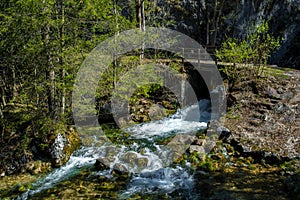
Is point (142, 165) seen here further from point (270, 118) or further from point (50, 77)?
point (270, 118)

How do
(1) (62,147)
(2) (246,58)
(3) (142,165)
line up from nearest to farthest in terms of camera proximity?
(3) (142,165), (1) (62,147), (2) (246,58)

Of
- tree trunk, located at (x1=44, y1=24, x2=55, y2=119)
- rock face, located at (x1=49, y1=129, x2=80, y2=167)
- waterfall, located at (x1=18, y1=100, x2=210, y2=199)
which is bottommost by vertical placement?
waterfall, located at (x1=18, y1=100, x2=210, y2=199)

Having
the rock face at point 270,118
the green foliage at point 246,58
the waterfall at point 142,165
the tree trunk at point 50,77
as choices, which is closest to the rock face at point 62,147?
the waterfall at point 142,165

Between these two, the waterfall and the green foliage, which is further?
the green foliage

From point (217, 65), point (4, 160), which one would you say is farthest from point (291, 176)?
point (217, 65)

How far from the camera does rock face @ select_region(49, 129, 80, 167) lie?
986 centimetres

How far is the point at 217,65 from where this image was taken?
699 inches

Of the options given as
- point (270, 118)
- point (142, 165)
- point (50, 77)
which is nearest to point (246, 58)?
point (270, 118)

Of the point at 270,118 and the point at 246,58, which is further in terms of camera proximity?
the point at 246,58

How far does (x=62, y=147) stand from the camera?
1019 cm

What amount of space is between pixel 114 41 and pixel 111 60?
2.76 feet

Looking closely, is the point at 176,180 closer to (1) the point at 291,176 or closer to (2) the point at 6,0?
(1) the point at 291,176

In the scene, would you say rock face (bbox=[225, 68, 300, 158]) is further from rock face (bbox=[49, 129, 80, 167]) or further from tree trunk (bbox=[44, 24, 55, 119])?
tree trunk (bbox=[44, 24, 55, 119])

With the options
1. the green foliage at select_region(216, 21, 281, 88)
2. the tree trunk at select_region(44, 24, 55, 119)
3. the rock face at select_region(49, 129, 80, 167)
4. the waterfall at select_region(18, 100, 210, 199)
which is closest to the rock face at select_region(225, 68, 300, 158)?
the green foliage at select_region(216, 21, 281, 88)
